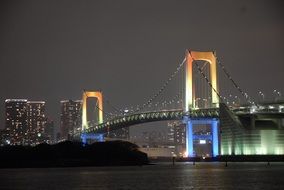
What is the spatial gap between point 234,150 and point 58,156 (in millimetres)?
19549

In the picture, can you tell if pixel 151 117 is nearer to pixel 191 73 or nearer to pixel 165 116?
pixel 165 116

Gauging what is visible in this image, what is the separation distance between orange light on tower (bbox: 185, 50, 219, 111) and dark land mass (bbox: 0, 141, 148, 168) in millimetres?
10622

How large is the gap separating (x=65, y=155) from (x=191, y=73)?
805 inches

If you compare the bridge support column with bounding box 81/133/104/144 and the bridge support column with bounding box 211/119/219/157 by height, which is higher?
the bridge support column with bounding box 81/133/104/144

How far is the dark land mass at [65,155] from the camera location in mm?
69562

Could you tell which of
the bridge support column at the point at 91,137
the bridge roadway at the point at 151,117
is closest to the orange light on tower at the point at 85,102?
the bridge support column at the point at 91,137

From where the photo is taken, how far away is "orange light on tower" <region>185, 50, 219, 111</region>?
82375 mm

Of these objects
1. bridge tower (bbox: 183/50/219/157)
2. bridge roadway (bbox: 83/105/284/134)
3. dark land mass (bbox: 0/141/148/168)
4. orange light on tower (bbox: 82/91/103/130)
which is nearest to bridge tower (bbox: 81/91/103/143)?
orange light on tower (bbox: 82/91/103/130)

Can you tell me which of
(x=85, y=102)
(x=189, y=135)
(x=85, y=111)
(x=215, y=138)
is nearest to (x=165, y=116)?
(x=189, y=135)

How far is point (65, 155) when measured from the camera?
71188 mm

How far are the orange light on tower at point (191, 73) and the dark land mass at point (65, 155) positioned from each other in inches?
418

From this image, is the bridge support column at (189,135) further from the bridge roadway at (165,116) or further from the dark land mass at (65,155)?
the dark land mass at (65,155)

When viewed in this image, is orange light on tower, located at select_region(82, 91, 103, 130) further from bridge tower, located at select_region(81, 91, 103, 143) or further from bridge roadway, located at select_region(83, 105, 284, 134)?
bridge roadway, located at select_region(83, 105, 284, 134)

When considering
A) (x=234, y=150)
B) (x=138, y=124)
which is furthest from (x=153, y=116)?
(x=234, y=150)
